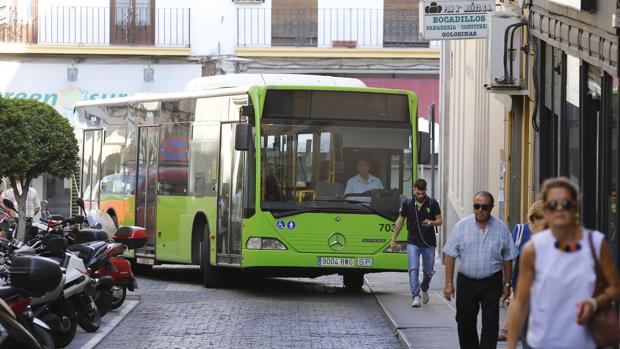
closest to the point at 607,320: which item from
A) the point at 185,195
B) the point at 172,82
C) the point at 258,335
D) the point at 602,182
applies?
the point at 602,182

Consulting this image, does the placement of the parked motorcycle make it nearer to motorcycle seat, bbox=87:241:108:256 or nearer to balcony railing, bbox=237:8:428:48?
motorcycle seat, bbox=87:241:108:256

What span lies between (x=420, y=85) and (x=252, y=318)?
20.8 m

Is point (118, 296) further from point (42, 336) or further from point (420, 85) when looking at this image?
point (420, 85)

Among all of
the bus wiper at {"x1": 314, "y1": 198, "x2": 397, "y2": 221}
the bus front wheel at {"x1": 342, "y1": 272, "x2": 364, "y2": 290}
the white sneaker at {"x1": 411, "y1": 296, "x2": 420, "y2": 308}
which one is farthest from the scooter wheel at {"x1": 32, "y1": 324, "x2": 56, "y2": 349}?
the bus front wheel at {"x1": 342, "y1": 272, "x2": 364, "y2": 290}

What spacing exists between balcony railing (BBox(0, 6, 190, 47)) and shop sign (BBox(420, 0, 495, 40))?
1912 cm

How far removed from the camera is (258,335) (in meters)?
14.7

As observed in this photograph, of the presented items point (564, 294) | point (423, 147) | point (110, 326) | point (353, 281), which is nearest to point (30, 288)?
point (110, 326)

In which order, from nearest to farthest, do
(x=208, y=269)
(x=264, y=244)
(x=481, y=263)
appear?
(x=481, y=263) → (x=264, y=244) → (x=208, y=269)

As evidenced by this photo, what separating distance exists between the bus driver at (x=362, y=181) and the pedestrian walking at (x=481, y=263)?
762cm

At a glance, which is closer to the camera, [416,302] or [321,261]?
[416,302]

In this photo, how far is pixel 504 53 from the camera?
1758cm

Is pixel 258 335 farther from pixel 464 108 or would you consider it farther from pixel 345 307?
pixel 464 108

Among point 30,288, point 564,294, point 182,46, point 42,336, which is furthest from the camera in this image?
point 182,46

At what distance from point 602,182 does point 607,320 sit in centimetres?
574
